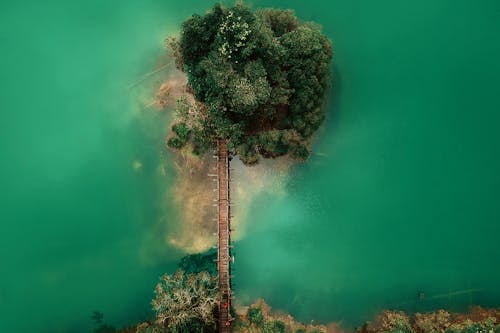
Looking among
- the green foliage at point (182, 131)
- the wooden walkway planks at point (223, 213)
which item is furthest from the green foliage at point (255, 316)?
the green foliage at point (182, 131)

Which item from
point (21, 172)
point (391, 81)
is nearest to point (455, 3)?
point (391, 81)

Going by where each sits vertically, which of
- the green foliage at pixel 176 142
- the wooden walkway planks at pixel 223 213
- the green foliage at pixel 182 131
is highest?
the green foliage at pixel 182 131

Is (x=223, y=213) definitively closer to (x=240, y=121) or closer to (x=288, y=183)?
(x=288, y=183)

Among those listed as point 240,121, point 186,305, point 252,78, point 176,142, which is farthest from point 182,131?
point 186,305

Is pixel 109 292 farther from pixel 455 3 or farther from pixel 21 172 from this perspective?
pixel 455 3

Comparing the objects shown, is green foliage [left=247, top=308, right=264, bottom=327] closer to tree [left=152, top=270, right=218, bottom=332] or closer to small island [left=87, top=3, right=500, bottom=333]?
small island [left=87, top=3, right=500, bottom=333]

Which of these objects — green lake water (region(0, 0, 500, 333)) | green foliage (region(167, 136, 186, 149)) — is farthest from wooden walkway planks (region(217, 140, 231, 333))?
green foliage (region(167, 136, 186, 149))

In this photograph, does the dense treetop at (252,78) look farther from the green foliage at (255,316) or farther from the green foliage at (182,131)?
the green foliage at (255,316)
